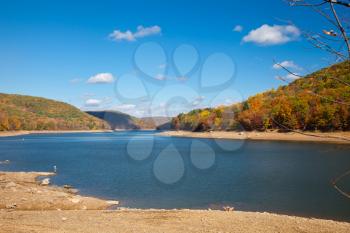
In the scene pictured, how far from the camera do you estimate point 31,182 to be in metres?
40.9

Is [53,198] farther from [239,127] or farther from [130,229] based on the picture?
[239,127]

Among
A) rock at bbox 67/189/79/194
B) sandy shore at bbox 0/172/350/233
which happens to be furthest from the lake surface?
sandy shore at bbox 0/172/350/233

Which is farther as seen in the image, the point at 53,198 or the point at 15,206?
the point at 53,198

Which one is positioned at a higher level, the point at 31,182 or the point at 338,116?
the point at 338,116

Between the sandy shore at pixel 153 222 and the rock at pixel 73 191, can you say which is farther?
the rock at pixel 73 191

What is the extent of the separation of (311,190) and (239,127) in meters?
129

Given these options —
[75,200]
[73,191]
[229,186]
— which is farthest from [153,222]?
[229,186]

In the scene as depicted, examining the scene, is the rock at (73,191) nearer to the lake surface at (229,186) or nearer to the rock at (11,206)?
the lake surface at (229,186)

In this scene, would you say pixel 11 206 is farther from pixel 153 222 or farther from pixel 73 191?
pixel 153 222

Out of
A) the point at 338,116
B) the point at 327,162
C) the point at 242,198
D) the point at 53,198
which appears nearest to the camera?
the point at 53,198

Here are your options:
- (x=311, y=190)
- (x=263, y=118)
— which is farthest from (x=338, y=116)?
(x=311, y=190)

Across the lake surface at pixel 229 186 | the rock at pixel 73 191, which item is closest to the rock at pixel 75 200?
the lake surface at pixel 229 186

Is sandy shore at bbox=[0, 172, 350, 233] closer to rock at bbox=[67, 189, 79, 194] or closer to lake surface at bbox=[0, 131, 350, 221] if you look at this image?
lake surface at bbox=[0, 131, 350, 221]

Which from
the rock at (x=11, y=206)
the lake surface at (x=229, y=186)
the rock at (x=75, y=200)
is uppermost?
the rock at (x=11, y=206)
